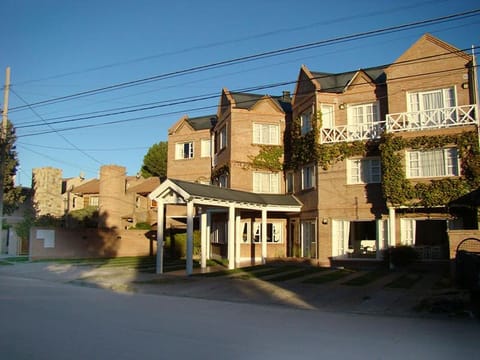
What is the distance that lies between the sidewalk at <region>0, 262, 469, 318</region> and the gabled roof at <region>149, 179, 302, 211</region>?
3559 mm

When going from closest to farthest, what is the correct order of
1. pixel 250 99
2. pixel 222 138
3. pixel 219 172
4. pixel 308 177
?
pixel 308 177
pixel 250 99
pixel 219 172
pixel 222 138

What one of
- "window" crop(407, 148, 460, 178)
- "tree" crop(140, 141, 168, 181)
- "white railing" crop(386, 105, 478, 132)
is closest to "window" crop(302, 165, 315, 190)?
"white railing" crop(386, 105, 478, 132)

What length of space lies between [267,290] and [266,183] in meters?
14.4

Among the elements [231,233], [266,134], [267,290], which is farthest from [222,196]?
[266,134]

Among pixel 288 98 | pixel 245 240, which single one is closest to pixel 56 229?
pixel 245 240

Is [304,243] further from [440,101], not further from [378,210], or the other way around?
[440,101]

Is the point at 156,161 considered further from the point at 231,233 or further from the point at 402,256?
the point at 402,256

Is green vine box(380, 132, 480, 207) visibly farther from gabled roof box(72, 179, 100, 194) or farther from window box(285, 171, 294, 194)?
gabled roof box(72, 179, 100, 194)

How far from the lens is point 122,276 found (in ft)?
66.4

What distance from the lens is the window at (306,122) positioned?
27075 mm

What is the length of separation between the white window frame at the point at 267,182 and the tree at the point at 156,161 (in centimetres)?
2909

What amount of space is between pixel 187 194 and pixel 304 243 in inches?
363

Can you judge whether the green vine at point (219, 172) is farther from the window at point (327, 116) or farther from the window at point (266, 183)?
the window at point (327, 116)

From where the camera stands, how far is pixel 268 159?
29.3m
